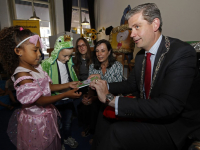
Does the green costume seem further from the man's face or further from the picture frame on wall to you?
the picture frame on wall

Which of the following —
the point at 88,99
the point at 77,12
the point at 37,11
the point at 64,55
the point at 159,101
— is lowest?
the point at 88,99

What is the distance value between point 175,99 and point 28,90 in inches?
48.7

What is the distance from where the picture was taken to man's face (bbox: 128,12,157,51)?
1159 millimetres

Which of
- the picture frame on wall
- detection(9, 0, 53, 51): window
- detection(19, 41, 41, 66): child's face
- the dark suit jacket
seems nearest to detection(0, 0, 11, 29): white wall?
detection(9, 0, 53, 51): window

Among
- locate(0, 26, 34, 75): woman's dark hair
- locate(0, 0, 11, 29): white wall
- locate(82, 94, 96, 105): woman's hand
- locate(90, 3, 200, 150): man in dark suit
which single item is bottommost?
locate(82, 94, 96, 105): woman's hand

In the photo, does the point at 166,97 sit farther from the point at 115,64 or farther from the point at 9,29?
the point at 9,29

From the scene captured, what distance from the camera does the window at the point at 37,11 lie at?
558 centimetres

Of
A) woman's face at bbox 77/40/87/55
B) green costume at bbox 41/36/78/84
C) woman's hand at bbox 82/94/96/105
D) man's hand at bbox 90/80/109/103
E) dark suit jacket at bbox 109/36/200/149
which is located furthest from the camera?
woman's face at bbox 77/40/87/55

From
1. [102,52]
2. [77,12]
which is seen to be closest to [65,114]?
[102,52]

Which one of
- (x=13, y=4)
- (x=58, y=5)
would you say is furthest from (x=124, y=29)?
(x=13, y=4)

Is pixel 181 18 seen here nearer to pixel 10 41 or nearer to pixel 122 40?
pixel 122 40

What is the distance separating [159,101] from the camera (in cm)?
94

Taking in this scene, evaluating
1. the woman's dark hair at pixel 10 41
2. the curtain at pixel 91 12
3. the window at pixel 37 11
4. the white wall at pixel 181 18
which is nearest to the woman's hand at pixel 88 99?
the woman's dark hair at pixel 10 41

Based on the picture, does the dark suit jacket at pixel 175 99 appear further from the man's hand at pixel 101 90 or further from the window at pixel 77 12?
the window at pixel 77 12
